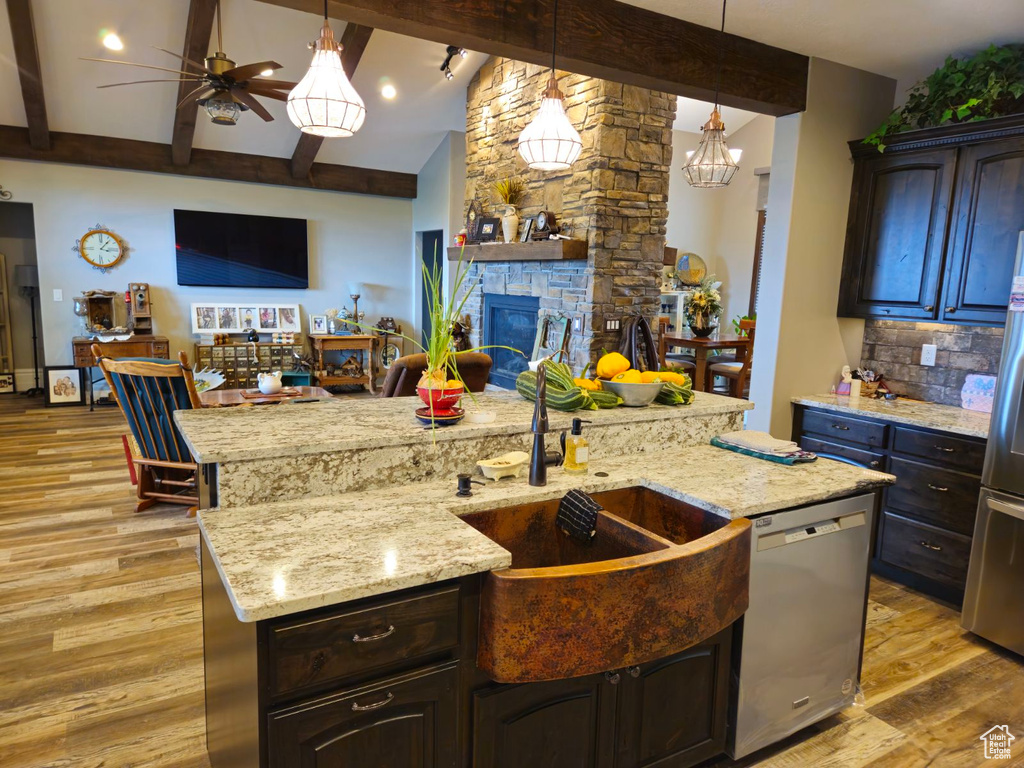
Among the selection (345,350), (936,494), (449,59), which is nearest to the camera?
(936,494)

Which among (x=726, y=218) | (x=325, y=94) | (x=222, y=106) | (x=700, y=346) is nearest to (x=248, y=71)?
(x=222, y=106)

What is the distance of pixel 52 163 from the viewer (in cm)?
680

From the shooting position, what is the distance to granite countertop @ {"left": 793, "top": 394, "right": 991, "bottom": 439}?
2.98 metres

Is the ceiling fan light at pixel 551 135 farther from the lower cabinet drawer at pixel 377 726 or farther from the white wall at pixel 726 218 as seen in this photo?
the white wall at pixel 726 218

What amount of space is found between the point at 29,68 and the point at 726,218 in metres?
7.68

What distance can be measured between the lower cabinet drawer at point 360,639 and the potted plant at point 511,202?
4.77 meters

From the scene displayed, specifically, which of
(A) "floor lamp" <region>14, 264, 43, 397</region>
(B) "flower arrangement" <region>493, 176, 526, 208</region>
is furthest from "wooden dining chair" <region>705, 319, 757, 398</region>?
(A) "floor lamp" <region>14, 264, 43, 397</region>

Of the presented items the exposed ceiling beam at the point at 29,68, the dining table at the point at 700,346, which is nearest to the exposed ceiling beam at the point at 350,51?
the exposed ceiling beam at the point at 29,68

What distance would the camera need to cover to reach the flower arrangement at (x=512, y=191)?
231 inches

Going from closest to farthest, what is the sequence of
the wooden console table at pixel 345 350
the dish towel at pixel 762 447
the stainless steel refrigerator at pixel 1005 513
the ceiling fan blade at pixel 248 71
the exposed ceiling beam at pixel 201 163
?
1. the dish towel at pixel 762 447
2. the stainless steel refrigerator at pixel 1005 513
3. the ceiling fan blade at pixel 248 71
4. the exposed ceiling beam at pixel 201 163
5. the wooden console table at pixel 345 350

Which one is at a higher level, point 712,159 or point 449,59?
point 449,59

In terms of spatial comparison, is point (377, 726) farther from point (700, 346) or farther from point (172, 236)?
point (172, 236)

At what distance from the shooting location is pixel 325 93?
211cm

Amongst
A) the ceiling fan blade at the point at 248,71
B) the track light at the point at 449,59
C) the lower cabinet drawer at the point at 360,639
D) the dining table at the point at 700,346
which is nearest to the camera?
the lower cabinet drawer at the point at 360,639
